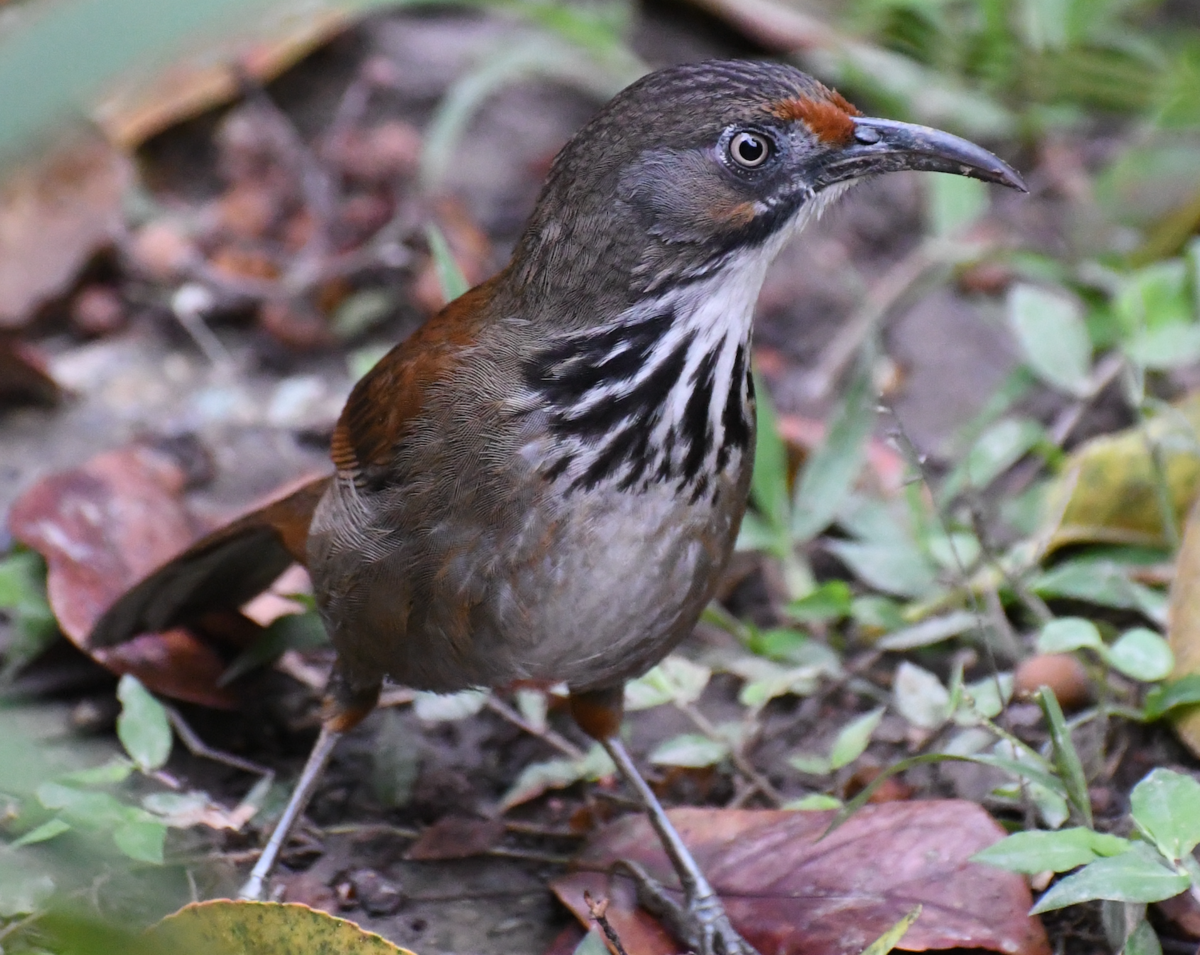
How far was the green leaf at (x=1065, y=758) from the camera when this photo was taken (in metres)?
3.04

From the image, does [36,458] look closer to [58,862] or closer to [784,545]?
[58,862]

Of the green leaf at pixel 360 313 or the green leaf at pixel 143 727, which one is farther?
the green leaf at pixel 360 313

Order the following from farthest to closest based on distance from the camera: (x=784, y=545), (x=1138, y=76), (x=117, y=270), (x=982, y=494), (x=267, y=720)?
(x=1138, y=76) < (x=117, y=270) < (x=982, y=494) < (x=784, y=545) < (x=267, y=720)

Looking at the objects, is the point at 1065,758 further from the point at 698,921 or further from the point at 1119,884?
the point at 698,921

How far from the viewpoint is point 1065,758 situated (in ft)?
10.2

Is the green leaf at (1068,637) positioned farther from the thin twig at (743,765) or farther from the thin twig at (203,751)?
the thin twig at (203,751)

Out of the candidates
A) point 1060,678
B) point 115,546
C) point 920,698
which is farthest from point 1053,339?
point 115,546

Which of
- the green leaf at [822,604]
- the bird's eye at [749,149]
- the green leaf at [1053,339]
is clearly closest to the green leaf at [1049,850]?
the green leaf at [822,604]

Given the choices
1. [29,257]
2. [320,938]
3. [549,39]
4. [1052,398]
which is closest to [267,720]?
[320,938]

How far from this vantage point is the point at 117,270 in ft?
18.9

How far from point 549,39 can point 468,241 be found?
1.07m

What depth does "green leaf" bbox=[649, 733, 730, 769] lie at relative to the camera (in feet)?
12.2

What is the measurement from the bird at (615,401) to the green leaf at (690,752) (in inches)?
14.4

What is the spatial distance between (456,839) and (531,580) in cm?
90
